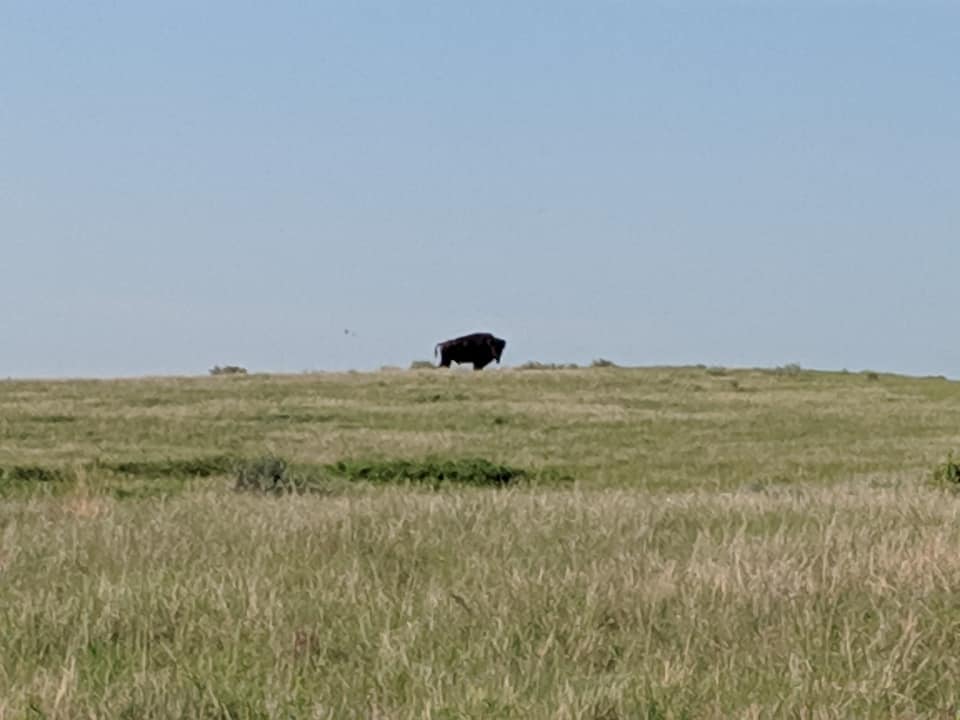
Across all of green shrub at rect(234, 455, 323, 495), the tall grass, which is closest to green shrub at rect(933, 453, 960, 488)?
green shrub at rect(234, 455, 323, 495)

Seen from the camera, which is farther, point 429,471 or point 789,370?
point 789,370

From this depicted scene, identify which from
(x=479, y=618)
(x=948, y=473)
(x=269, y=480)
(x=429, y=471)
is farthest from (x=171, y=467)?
(x=479, y=618)

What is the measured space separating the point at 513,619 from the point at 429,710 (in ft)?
5.35

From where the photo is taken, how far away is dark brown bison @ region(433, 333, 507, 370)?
56.9m

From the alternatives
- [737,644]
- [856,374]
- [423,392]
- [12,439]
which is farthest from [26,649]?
[856,374]

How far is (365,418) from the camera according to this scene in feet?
116

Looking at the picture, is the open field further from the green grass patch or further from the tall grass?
the green grass patch

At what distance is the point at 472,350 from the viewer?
57.3 metres

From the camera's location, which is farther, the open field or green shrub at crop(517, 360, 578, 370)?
green shrub at crop(517, 360, 578, 370)

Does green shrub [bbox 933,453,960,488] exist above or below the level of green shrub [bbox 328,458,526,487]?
above

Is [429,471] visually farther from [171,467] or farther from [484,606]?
[484,606]

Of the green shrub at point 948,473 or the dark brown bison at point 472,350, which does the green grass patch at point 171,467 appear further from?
the dark brown bison at point 472,350

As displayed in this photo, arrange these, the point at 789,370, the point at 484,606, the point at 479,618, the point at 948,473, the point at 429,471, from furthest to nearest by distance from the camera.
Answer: the point at 789,370 < the point at 429,471 < the point at 948,473 < the point at 484,606 < the point at 479,618

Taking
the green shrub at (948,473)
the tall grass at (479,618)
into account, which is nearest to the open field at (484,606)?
the tall grass at (479,618)
